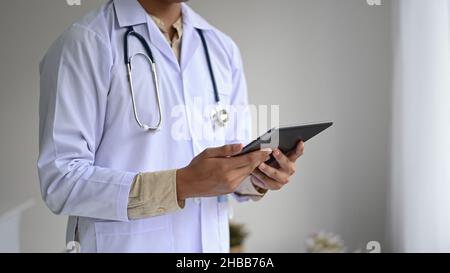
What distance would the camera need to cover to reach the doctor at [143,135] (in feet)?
2.20

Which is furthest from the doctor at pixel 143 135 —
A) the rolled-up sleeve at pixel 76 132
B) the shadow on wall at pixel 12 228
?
the shadow on wall at pixel 12 228

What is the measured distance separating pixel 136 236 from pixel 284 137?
0.98 feet

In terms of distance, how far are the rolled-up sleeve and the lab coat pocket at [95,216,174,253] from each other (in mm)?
46

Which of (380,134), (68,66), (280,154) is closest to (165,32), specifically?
(68,66)

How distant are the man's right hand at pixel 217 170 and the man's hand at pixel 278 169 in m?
0.06

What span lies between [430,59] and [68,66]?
24.8 inches

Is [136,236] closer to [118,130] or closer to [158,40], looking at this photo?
[118,130]

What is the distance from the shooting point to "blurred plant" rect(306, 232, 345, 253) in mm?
852

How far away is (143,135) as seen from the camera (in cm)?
73

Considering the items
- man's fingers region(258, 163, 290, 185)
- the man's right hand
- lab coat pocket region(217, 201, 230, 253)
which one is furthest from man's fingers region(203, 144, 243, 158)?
lab coat pocket region(217, 201, 230, 253)

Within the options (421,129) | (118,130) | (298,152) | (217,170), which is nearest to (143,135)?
(118,130)

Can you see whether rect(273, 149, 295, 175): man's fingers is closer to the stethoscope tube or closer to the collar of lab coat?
the stethoscope tube
